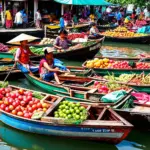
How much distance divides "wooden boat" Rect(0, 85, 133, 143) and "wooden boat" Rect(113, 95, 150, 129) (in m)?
0.39

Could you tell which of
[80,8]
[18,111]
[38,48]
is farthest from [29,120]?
[80,8]

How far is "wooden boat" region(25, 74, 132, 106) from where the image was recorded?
8250 millimetres

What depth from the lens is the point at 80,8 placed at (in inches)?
1051

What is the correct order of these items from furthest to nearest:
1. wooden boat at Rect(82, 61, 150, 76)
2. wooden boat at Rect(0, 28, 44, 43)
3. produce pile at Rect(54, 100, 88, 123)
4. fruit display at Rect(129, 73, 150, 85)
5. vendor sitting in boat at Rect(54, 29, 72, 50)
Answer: wooden boat at Rect(0, 28, 44, 43) → vendor sitting in boat at Rect(54, 29, 72, 50) → wooden boat at Rect(82, 61, 150, 76) → fruit display at Rect(129, 73, 150, 85) → produce pile at Rect(54, 100, 88, 123)

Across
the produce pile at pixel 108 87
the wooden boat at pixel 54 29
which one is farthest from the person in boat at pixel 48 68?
the wooden boat at pixel 54 29

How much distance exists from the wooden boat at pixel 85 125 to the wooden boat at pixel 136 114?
39 centimetres

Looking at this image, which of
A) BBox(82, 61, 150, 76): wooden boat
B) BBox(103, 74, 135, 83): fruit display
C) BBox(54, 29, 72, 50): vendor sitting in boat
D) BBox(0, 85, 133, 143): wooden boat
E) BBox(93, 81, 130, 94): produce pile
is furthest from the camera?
BBox(54, 29, 72, 50): vendor sitting in boat

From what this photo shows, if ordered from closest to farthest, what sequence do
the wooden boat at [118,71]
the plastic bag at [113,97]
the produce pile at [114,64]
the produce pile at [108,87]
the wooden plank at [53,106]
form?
1. the wooden plank at [53,106]
2. the plastic bag at [113,97]
3. the produce pile at [108,87]
4. the wooden boat at [118,71]
5. the produce pile at [114,64]

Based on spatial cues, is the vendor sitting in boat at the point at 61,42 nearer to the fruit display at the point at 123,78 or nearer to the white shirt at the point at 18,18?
the fruit display at the point at 123,78

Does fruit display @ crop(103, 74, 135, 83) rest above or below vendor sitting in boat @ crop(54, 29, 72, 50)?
below

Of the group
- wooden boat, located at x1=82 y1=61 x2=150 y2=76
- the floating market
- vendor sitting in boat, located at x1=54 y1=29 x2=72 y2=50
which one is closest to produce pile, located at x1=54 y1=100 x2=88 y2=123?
the floating market

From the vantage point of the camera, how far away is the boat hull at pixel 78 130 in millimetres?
6543

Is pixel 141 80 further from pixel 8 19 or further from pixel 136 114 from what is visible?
pixel 8 19

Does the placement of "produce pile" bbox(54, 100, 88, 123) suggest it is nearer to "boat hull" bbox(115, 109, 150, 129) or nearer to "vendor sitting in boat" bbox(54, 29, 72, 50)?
"boat hull" bbox(115, 109, 150, 129)
